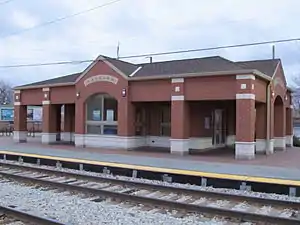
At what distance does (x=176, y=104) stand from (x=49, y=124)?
32.4ft

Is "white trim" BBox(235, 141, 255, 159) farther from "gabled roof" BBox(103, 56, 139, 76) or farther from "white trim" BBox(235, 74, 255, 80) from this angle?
"gabled roof" BBox(103, 56, 139, 76)

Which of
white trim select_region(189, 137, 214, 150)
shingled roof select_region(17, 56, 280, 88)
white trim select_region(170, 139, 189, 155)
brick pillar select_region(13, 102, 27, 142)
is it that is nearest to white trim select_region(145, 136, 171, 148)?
white trim select_region(189, 137, 214, 150)

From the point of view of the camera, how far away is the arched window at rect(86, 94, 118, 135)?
2294 centimetres

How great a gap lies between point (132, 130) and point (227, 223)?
47.3 feet

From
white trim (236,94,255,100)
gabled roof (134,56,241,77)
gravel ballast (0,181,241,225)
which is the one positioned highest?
gabled roof (134,56,241,77)

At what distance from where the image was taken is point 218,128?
78.0 ft

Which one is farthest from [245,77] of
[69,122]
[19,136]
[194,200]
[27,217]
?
[19,136]

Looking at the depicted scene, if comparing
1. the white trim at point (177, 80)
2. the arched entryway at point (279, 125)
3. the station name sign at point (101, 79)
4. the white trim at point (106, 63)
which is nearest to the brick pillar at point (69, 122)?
the white trim at point (106, 63)

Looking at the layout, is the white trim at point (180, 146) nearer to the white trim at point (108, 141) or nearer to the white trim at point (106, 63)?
the white trim at point (108, 141)

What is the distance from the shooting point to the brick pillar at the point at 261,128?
21.1 m

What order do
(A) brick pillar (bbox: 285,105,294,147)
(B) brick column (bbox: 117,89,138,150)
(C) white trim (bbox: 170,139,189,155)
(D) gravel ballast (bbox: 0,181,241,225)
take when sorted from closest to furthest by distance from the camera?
(D) gravel ballast (bbox: 0,181,241,225)
(C) white trim (bbox: 170,139,189,155)
(B) brick column (bbox: 117,89,138,150)
(A) brick pillar (bbox: 285,105,294,147)

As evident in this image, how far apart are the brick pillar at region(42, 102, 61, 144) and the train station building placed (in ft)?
0.21

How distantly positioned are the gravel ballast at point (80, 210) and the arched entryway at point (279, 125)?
1675 centimetres

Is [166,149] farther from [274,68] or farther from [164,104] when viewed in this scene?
[274,68]
